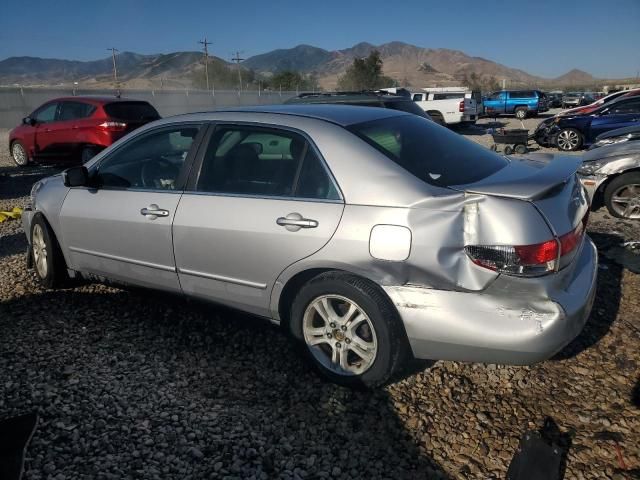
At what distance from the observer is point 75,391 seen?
284 centimetres

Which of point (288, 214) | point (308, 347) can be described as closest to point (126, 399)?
point (308, 347)

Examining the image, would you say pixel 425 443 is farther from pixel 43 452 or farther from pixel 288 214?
pixel 43 452

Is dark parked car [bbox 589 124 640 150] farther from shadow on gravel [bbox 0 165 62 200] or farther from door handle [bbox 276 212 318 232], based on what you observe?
shadow on gravel [bbox 0 165 62 200]

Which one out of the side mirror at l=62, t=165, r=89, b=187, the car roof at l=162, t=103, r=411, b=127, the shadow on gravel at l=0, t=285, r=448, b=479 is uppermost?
the car roof at l=162, t=103, r=411, b=127

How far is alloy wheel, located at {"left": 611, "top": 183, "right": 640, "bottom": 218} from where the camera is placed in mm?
6156

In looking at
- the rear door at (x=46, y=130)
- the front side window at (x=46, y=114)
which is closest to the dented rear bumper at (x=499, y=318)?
the rear door at (x=46, y=130)

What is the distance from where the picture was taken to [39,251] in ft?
14.3

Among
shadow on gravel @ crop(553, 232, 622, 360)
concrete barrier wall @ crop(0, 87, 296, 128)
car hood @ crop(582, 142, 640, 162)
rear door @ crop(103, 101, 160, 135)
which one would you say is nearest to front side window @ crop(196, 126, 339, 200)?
shadow on gravel @ crop(553, 232, 622, 360)

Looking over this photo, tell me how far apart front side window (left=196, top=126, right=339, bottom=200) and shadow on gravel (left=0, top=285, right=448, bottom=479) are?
104 centimetres

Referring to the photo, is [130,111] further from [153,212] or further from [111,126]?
[153,212]

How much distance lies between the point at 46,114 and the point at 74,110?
1.12m

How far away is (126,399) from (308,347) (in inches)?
41.7

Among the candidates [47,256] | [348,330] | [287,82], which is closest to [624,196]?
[348,330]

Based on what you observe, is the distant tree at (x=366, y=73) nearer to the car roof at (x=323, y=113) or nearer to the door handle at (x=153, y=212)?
the car roof at (x=323, y=113)
